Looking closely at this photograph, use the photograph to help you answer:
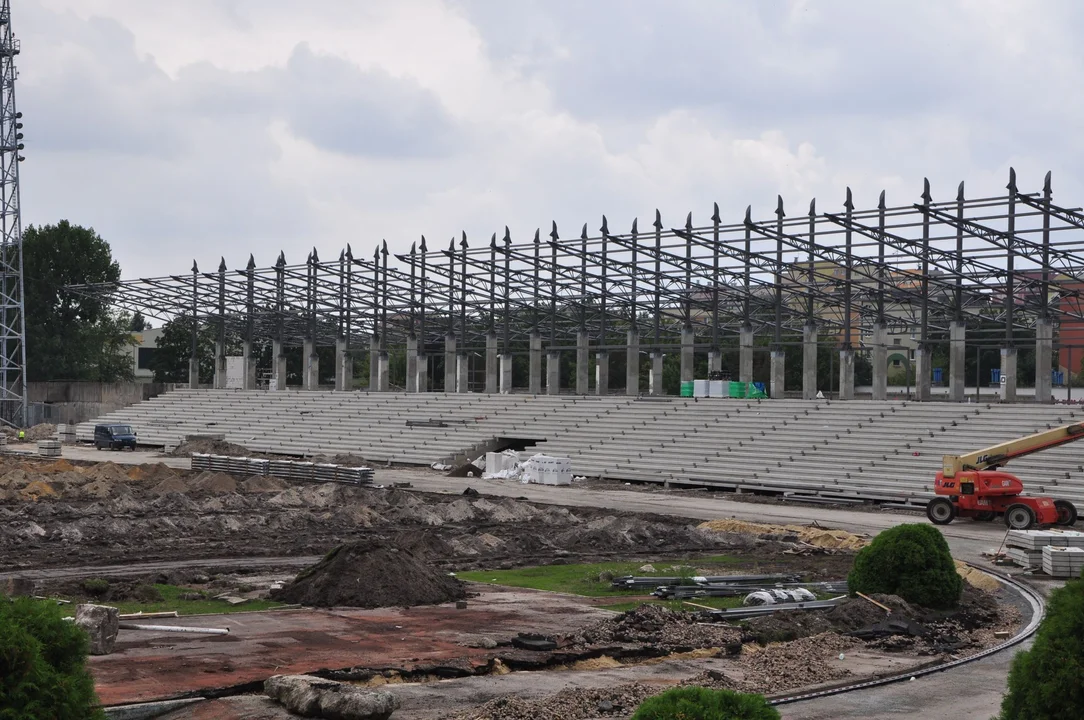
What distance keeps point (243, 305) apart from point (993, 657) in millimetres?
69401

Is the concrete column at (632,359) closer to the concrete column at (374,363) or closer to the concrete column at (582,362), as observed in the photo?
the concrete column at (582,362)

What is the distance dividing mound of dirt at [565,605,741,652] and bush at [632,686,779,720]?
27.7 feet

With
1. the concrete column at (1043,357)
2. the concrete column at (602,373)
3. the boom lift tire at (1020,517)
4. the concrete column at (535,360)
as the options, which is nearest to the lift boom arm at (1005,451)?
the boom lift tire at (1020,517)

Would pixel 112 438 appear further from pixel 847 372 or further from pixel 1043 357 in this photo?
pixel 1043 357

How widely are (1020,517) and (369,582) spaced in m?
18.3

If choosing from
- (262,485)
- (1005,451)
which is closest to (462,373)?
(262,485)

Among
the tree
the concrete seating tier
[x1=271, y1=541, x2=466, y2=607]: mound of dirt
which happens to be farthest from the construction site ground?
the tree

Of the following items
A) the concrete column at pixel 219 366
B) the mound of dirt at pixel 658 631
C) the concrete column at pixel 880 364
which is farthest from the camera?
the concrete column at pixel 219 366

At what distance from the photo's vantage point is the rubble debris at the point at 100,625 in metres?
14.3

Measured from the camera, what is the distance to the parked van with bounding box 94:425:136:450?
6353cm

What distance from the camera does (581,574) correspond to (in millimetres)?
22562

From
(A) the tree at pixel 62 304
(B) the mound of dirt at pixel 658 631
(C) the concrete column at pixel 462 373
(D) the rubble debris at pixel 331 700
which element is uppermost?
(A) the tree at pixel 62 304

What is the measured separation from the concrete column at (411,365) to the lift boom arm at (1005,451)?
44017mm

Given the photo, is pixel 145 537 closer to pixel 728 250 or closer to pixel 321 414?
pixel 728 250
